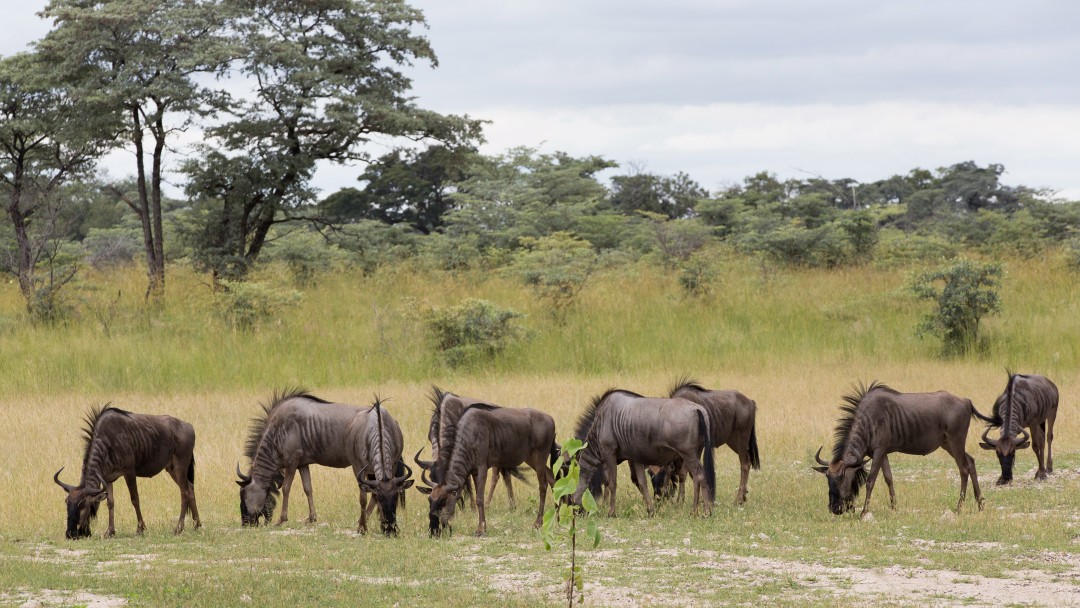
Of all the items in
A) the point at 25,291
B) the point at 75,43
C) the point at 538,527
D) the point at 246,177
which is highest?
the point at 75,43

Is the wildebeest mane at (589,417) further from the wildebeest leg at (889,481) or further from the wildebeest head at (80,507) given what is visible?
the wildebeest head at (80,507)

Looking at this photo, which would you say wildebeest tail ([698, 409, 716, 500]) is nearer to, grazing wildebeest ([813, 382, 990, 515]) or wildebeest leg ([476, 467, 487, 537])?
grazing wildebeest ([813, 382, 990, 515])

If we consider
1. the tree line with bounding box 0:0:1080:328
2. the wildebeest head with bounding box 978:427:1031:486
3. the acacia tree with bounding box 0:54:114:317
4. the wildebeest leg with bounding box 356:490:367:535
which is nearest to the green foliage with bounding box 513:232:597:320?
the tree line with bounding box 0:0:1080:328

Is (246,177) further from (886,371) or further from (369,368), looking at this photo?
(886,371)

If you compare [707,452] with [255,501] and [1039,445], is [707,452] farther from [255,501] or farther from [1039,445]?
[255,501]

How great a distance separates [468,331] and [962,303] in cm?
981

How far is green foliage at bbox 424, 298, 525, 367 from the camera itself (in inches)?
945

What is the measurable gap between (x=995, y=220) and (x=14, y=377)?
2868 cm

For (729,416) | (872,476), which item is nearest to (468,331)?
(729,416)

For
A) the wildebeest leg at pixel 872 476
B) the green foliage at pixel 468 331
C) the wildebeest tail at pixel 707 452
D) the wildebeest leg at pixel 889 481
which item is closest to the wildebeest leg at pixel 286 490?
the wildebeest tail at pixel 707 452

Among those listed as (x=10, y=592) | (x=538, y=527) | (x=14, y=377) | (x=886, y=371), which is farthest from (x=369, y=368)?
(x=10, y=592)

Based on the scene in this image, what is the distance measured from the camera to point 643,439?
12.5 meters

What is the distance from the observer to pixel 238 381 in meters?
23.4

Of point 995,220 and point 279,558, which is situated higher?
point 995,220
